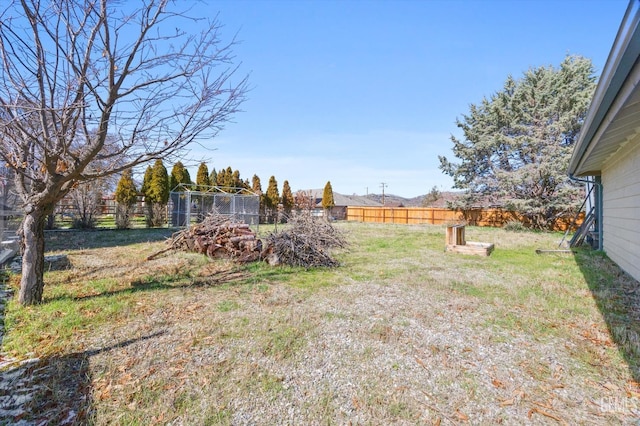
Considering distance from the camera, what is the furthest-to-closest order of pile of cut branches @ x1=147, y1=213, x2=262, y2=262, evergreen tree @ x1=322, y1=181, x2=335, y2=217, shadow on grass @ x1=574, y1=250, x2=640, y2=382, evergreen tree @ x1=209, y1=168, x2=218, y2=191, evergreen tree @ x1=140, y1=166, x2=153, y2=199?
evergreen tree @ x1=322, y1=181, x2=335, y2=217 → evergreen tree @ x1=209, y1=168, x2=218, y2=191 → evergreen tree @ x1=140, y1=166, x2=153, y2=199 → pile of cut branches @ x1=147, y1=213, x2=262, y2=262 → shadow on grass @ x1=574, y1=250, x2=640, y2=382

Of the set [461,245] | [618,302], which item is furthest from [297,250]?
[618,302]

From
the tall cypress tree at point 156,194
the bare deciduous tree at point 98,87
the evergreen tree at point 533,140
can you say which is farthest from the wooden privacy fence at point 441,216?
the bare deciduous tree at point 98,87

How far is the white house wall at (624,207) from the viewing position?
4.92 m

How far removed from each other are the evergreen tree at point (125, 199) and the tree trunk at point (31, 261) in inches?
454

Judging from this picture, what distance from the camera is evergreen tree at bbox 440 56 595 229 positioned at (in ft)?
52.4

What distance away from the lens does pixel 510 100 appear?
58.8ft

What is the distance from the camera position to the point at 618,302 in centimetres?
398

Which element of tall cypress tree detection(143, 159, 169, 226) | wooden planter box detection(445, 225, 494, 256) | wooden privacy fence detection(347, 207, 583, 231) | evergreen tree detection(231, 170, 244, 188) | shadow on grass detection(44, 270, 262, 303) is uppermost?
evergreen tree detection(231, 170, 244, 188)

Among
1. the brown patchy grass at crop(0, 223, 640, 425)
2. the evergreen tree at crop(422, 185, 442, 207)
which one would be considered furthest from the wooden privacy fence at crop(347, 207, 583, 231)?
the evergreen tree at crop(422, 185, 442, 207)

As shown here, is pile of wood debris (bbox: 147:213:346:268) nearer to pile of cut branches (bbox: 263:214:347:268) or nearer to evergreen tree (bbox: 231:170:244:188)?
pile of cut branches (bbox: 263:214:347:268)

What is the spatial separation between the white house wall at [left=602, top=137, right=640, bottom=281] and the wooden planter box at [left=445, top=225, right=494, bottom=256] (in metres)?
2.45

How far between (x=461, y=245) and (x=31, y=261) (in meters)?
8.80

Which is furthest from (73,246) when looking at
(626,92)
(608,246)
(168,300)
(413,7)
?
(608,246)

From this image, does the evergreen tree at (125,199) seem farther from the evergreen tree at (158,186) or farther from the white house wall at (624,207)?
the white house wall at (624,207)
